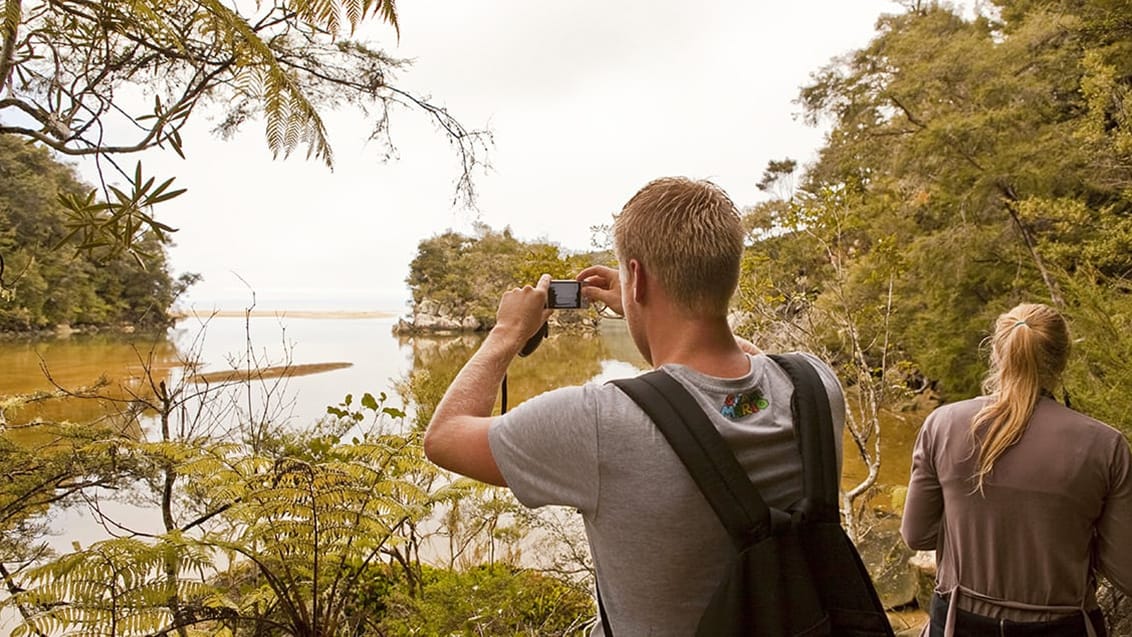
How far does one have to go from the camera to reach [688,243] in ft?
2.42

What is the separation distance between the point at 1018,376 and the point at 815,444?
0.98m

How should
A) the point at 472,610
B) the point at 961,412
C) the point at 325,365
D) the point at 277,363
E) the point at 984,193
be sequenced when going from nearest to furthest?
the point at 961,412 < the point at 472,610 < the point at 277,363 < the point at 984,193 < the point at 325,365

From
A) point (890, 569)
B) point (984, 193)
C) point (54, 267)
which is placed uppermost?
point (984, 193)

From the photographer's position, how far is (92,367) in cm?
724

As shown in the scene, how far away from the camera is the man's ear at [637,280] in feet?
2.53

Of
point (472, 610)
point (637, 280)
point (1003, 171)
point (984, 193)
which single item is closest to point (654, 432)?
point (637, 280)

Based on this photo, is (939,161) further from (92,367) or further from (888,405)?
(92,367)

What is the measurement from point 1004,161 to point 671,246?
29.5 ft

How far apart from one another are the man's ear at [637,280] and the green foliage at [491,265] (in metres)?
1.02

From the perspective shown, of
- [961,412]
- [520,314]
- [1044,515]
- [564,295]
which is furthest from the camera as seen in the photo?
[961,412]

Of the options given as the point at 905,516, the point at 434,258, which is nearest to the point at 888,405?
the point at 434,258

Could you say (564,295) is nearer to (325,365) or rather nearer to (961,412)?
(961,412)

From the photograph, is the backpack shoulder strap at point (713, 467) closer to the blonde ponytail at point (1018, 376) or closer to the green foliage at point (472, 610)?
the blonde ponytail at point (1018, 376)

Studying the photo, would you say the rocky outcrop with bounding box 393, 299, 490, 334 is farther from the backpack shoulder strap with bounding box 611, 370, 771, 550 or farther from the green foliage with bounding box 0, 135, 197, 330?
the backpack shoulder strap with bounding box 611, 370, 771, 550
